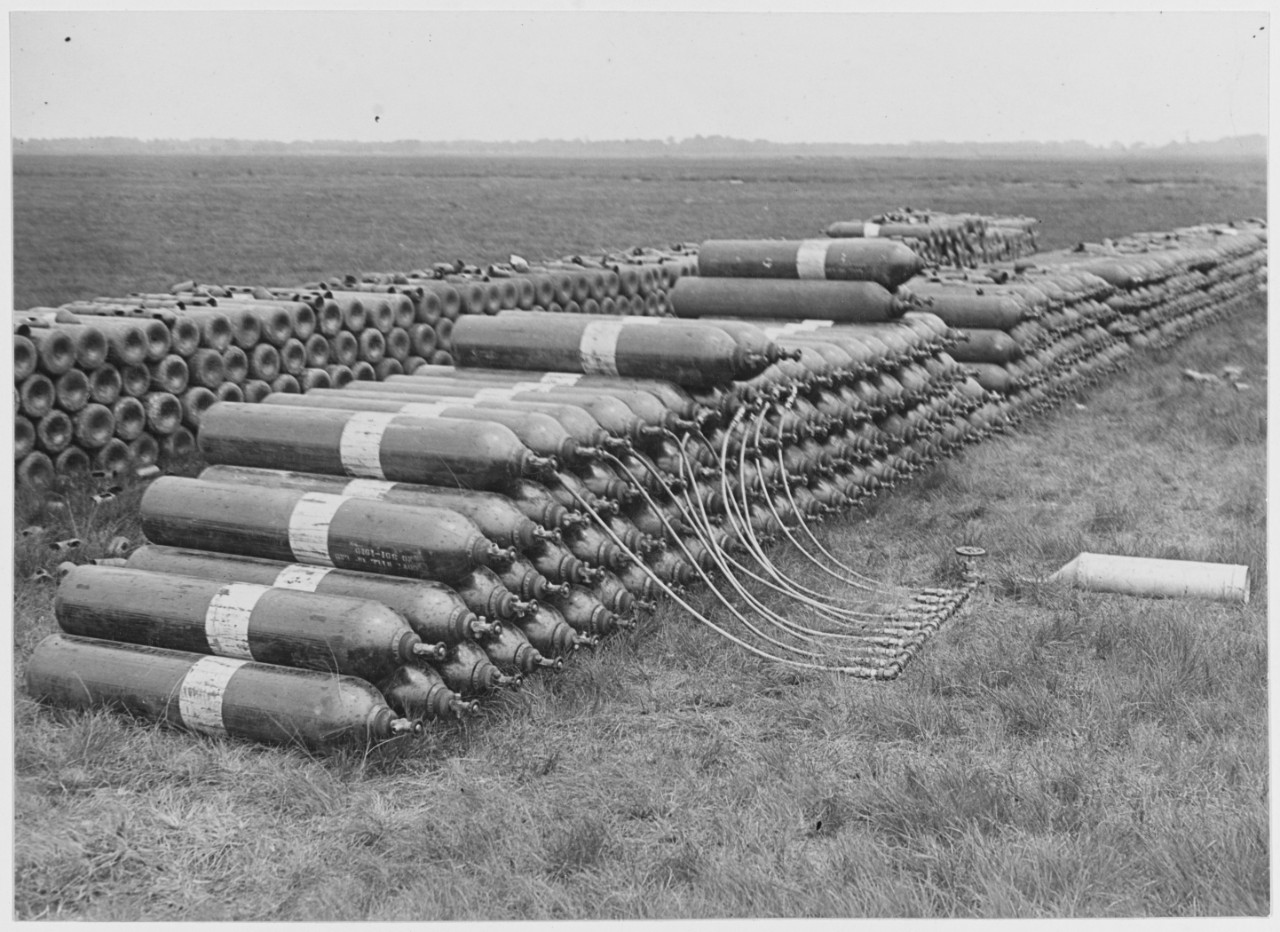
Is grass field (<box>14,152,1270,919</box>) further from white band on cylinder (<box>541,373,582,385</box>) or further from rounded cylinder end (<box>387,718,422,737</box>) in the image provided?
white band on cylinder (<box>541,373,582,385</box>)

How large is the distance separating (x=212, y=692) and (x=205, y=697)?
0.12 feet

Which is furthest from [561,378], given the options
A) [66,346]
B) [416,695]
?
[66,346]

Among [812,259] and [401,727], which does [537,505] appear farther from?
[812,259]

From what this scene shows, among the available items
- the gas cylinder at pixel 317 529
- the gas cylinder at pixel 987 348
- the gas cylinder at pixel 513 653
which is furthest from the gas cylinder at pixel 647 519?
the gas cylinder at pixel 987 348

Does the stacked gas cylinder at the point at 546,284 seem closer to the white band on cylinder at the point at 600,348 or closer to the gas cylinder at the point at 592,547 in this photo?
the white band on cylinder at the point at 600,348

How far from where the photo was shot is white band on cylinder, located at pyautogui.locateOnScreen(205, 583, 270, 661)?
5.24 metres

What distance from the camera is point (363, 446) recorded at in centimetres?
601

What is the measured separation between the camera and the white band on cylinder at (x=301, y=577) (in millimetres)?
5477

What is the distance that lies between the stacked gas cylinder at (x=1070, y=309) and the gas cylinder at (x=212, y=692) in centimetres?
709

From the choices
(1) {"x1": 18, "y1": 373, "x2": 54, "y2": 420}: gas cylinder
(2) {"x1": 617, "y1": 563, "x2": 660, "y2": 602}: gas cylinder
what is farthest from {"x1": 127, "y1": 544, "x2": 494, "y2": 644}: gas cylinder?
(1) {"x1": 18, "y1": 373, "x2": 54, "y2": 420}: gas cylinder

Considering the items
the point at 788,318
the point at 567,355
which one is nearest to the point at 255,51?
the point at 567,355

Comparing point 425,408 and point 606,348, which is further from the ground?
point 606,348

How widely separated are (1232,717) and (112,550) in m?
6.11

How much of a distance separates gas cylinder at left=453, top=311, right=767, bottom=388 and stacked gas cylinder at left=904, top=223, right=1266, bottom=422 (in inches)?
162
